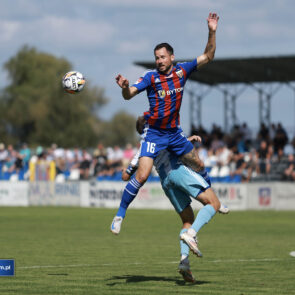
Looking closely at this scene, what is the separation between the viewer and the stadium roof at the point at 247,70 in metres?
36.6

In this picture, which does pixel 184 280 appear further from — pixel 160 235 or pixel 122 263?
pixel 160 235

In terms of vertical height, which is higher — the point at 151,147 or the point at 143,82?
the point at 143,82

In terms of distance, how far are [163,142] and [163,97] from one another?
1.83 feet

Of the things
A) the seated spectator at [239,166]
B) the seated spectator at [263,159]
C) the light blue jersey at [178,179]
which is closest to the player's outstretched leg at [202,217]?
the light blue jersey at [178,179]

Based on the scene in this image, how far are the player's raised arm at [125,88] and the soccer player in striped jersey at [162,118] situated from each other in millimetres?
125

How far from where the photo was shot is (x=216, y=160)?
1278 inches

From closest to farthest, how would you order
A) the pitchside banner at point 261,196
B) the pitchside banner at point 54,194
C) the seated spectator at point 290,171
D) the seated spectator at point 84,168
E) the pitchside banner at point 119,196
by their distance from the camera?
the pitchside banner at point 261,196, the seated spectator at point 290,171, the pitchside banner at point 119,196, the pitchside banner at point 54,194, the seated spectator at point 84,168

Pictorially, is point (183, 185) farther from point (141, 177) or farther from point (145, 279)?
point (145, 279)

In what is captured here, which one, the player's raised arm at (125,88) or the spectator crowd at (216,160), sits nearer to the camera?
the player's raised arm at (125,88)

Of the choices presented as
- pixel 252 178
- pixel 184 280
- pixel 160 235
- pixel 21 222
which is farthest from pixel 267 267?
pixel 252 178

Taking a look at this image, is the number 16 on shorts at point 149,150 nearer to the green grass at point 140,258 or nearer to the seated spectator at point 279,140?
the green grass at point 140,258

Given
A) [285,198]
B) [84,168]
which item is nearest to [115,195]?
[84,168]

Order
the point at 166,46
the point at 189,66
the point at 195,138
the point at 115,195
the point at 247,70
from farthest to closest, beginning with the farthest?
the point at 247,70 → the point at 115,195 → the point at 195,138 → the point at 189,66 → the point at 166,46

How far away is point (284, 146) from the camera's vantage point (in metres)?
34.0
